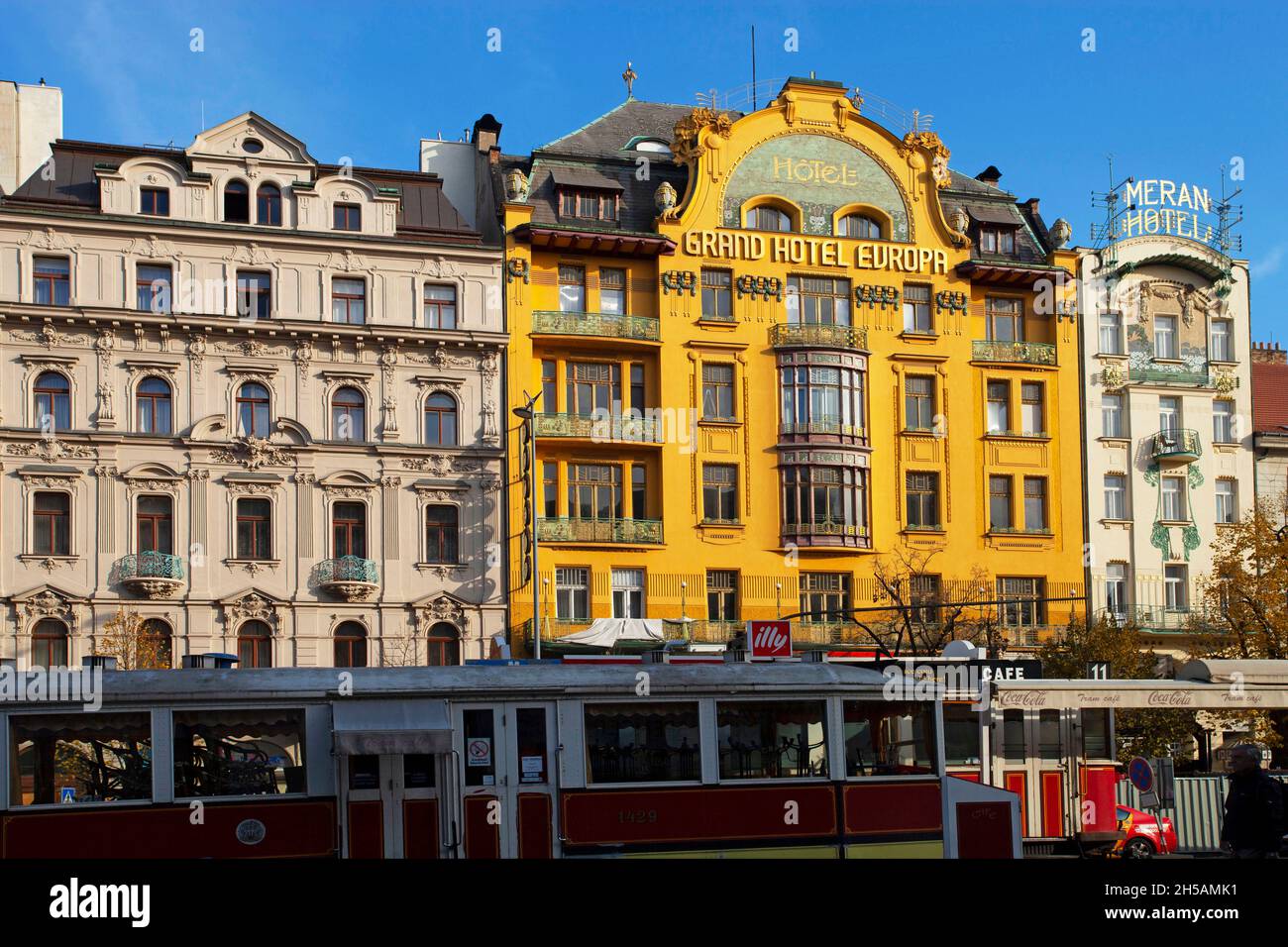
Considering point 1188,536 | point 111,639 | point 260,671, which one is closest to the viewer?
point 260,671

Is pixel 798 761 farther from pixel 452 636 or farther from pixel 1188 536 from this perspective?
pixel 1188 536

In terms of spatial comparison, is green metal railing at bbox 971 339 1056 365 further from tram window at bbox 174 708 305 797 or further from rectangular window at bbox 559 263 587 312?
tram window at bbox 174 708 305 797

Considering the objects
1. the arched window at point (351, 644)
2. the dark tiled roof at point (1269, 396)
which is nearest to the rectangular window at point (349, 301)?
the arched window at point (351, 644)

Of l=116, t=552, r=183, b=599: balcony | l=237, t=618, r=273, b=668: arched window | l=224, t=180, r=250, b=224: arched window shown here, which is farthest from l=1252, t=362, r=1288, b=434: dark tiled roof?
l=116, t=552, r=183, b=599: balcony

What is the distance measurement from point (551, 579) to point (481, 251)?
34.1 ft

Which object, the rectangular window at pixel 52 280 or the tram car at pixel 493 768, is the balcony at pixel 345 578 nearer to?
the rectangular window at pixel 52 280

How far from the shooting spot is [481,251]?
50.3 meters

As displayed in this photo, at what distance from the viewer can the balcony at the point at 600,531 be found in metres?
50.1

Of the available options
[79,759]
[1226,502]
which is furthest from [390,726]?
[1226,502]

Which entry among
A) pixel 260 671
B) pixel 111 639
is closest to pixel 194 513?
pixel 111 639

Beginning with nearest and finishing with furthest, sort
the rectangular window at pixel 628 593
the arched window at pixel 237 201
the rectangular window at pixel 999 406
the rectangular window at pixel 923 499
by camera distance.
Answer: the arched window at pixel 237 201 < the rectangular window at pixel 628 593 < the rectangular window at pixel 923 499 < the rectangular window at pixel 999 406

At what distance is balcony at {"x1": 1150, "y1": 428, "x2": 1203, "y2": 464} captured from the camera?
56375mm

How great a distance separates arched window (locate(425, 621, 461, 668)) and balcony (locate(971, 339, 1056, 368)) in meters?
20.4

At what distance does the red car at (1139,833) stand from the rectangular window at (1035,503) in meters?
26.2
